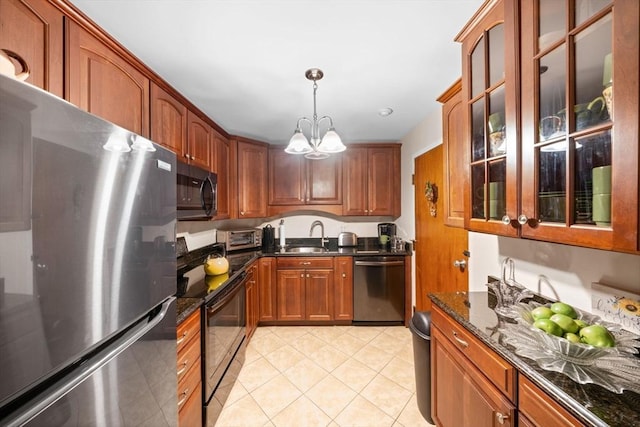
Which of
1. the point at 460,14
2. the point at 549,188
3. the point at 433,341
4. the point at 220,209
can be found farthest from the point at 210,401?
the point at 460,14

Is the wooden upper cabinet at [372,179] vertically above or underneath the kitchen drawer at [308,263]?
above

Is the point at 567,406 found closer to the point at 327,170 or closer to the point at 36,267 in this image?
the point at 36,267

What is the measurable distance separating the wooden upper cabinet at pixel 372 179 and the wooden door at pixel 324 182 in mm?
93

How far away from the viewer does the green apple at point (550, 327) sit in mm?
859

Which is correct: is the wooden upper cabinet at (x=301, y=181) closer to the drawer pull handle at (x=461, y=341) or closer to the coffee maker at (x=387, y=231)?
the coffee maker at (x=387, y=231)

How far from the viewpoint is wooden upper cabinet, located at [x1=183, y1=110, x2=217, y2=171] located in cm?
201

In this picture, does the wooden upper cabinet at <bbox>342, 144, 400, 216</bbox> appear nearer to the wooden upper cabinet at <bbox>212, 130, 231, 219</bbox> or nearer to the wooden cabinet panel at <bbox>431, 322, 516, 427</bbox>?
the wooden upper cabinet at <bbox>212, 130, 231, 219</bbox>

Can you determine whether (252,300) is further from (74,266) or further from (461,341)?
(74,266)

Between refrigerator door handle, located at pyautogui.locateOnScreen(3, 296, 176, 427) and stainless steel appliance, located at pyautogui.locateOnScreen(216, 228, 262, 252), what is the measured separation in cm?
214

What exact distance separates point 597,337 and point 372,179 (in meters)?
2.58

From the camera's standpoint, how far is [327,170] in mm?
3227

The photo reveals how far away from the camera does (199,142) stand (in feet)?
7.21

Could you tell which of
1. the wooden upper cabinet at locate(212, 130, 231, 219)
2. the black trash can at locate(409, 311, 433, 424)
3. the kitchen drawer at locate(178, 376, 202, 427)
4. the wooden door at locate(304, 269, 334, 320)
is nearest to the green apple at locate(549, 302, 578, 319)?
the black trash can at locate(409, 311, 433, 424)

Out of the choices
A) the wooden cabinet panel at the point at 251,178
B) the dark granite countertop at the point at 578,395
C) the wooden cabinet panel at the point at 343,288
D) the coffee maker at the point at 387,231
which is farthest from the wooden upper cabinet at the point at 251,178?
the dark granite countertop at the point at 578,395
